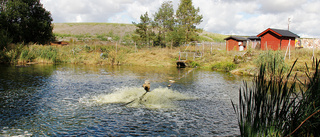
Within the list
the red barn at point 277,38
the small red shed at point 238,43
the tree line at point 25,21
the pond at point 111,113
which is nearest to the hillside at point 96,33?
the tree line at point 25,21

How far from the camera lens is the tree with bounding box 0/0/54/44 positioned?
1601 inches

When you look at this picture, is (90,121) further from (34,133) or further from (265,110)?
(265,110)

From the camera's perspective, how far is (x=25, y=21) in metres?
42.4

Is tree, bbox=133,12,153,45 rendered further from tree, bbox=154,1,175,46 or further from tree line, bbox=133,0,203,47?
tree, bbox=154,1,175,46

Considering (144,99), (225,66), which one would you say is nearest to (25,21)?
(225,66)

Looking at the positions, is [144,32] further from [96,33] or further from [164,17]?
[96,33]

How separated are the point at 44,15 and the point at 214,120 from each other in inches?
1835

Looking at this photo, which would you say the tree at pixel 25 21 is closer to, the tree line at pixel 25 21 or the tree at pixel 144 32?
the tree line at pixel 25 21

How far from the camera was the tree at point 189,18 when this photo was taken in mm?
56500

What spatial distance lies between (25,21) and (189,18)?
1373 inches

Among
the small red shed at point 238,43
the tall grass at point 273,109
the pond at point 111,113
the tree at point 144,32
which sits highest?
the tree at point 144,32

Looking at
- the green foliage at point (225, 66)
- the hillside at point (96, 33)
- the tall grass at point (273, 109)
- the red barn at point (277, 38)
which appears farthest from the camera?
the hillside at point (96, 33)

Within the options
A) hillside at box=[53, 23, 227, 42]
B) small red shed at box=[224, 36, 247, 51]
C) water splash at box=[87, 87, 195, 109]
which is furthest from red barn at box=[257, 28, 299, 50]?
hillside at box=[53, 23, 227, 42]

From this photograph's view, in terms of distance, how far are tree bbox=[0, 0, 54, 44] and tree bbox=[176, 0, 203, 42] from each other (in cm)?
2987
